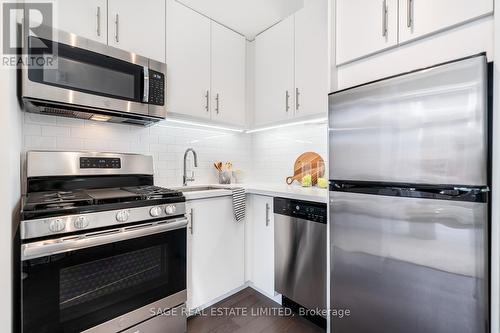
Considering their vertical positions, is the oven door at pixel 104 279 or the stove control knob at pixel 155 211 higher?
the stove control knob at pixel 155 211

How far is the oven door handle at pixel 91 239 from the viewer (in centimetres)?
101

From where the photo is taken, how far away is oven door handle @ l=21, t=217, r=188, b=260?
1.01 meters

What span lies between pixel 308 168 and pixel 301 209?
667mm

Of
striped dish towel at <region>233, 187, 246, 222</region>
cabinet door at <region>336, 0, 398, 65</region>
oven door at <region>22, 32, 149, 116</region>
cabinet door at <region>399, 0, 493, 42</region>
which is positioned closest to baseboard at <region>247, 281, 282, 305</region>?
striped dish towel at <region>233, 187, 246, 222</region>

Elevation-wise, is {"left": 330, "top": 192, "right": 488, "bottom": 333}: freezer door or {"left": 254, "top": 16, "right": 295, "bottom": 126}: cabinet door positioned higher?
{"left": 254, "top": 16, "right": 295, "bottom": 126}: cabinet door

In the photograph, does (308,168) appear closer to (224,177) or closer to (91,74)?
(224,177)

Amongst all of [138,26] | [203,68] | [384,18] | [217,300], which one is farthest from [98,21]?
[217,300]

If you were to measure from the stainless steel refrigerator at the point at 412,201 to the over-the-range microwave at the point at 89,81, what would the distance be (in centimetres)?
125

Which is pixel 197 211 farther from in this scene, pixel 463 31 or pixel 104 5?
pixel 463 31

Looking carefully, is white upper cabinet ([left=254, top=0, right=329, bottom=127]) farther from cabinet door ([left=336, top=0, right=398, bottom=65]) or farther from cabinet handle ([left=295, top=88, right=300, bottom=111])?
cabinet door ([left=336, top=0, right=398, bottom=65])

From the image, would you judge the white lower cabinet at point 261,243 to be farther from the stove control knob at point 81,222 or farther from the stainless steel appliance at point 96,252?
the stove control knob at point 81,222

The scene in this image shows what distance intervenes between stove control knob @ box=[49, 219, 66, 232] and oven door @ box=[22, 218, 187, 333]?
0.05 metres

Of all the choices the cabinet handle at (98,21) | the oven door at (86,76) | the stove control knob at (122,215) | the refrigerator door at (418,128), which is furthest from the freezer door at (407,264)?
the cabinet handle at (98,21)

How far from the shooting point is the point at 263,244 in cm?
199
